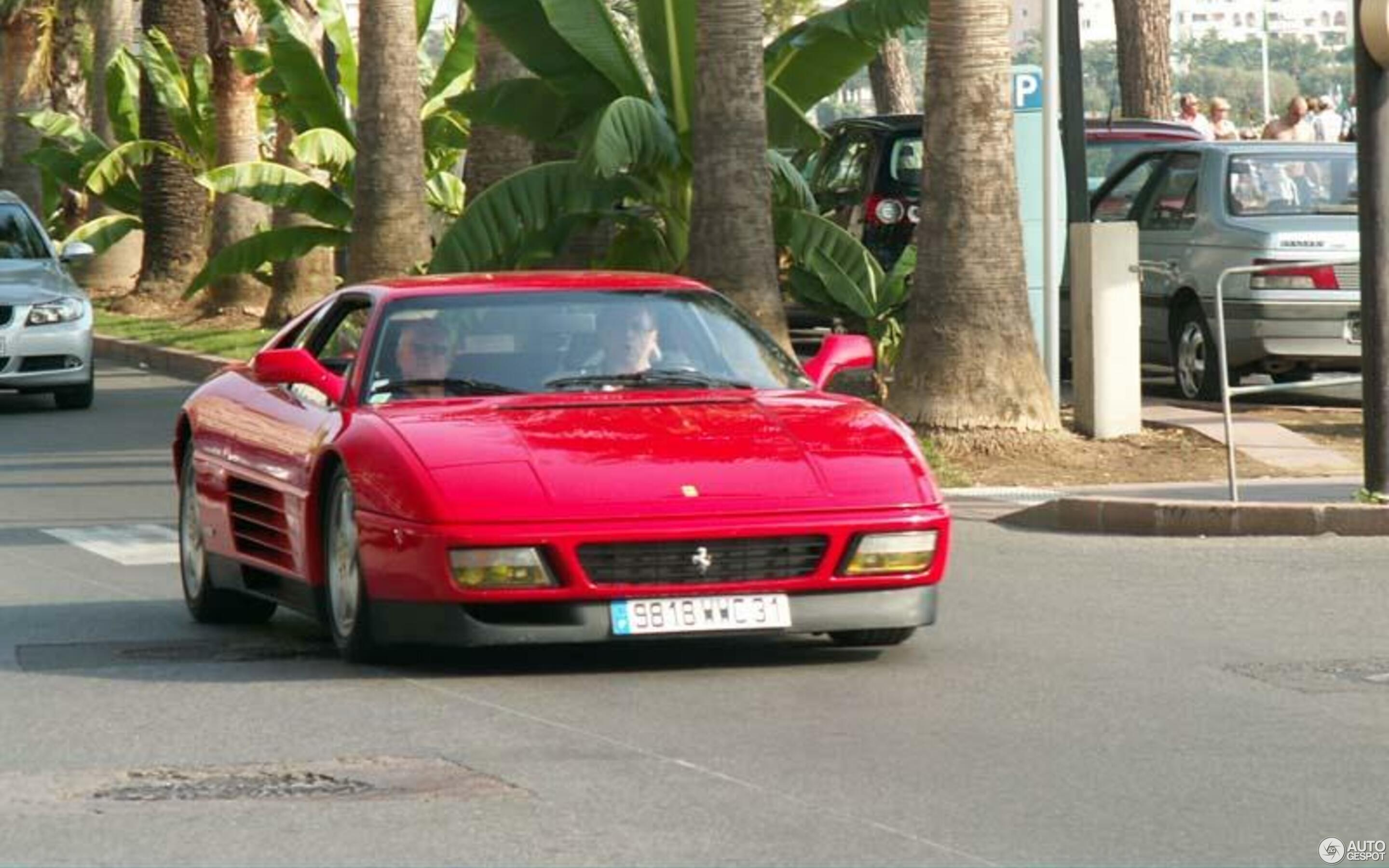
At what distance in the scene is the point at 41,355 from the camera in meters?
24.7

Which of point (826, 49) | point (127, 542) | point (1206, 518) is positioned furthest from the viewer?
point (826, 49)

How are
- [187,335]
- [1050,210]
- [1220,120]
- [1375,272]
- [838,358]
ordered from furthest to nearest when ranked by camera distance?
1. [1220,120]
2. [187,335]
3. [1050,210]
4. [1375,272]
5. [838,358]

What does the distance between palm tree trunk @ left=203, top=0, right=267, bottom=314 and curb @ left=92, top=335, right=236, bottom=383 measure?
1627 mm

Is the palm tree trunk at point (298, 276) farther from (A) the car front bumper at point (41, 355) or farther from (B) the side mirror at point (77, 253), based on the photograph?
(A) the car front bumper at point (41, 355)

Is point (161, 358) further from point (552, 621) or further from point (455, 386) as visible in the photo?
point (552, 621)

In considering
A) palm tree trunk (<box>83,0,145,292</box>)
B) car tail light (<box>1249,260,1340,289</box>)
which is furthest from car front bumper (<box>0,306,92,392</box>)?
palm tree trunk (<box>83,0,145,292</box>)

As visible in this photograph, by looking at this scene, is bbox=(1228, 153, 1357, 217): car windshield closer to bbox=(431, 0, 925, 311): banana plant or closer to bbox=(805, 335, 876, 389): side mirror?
bbox=(431, 0, 925, 311): banana plant

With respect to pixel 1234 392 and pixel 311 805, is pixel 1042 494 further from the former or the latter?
pixel 311 805

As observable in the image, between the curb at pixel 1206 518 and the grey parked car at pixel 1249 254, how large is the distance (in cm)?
517

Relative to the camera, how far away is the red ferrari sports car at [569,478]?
9.88 meters

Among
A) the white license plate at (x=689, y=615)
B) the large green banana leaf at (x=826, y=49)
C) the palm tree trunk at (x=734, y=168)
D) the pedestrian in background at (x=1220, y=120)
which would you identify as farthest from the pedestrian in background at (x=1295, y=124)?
the white license plate at (x=689, y=615)

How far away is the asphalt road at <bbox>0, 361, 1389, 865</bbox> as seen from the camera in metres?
7.41

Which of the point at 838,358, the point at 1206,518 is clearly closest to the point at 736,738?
the point at 838,358

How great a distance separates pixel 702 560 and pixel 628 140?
11242 mm
